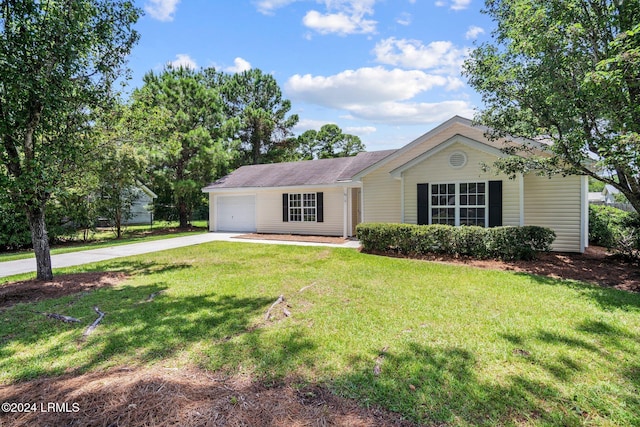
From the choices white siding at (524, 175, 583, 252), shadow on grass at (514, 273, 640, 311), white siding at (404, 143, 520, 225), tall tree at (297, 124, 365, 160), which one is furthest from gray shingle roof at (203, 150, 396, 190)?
tall tree at (297, 124, 365, 160)

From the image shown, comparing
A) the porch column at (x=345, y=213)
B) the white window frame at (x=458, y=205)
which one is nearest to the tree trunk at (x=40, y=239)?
the porch column at (x=345, y=213)

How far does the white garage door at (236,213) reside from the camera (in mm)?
17953

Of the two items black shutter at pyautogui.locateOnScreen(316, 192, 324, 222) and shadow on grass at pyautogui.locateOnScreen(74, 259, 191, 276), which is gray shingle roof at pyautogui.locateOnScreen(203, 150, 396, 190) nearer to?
black shutter at pyautogui.locateOnScreen(316, 192, 324, 222)

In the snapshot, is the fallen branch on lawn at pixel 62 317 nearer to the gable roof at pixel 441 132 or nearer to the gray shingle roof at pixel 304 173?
the gable roof at pixel 441 132

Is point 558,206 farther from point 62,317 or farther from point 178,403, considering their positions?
point 62,317

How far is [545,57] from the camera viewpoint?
7.34 metres

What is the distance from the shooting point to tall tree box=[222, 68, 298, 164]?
33188 mm

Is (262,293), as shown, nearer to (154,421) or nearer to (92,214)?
(154,421)

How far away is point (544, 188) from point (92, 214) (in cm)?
1948

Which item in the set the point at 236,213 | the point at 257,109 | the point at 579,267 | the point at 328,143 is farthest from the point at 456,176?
the point at 328,143

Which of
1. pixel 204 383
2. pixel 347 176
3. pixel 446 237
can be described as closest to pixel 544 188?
pixel 446 237

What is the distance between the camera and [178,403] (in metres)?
2.41

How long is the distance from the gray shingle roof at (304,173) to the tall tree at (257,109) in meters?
13.6

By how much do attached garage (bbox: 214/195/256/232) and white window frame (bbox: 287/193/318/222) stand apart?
103 inches
